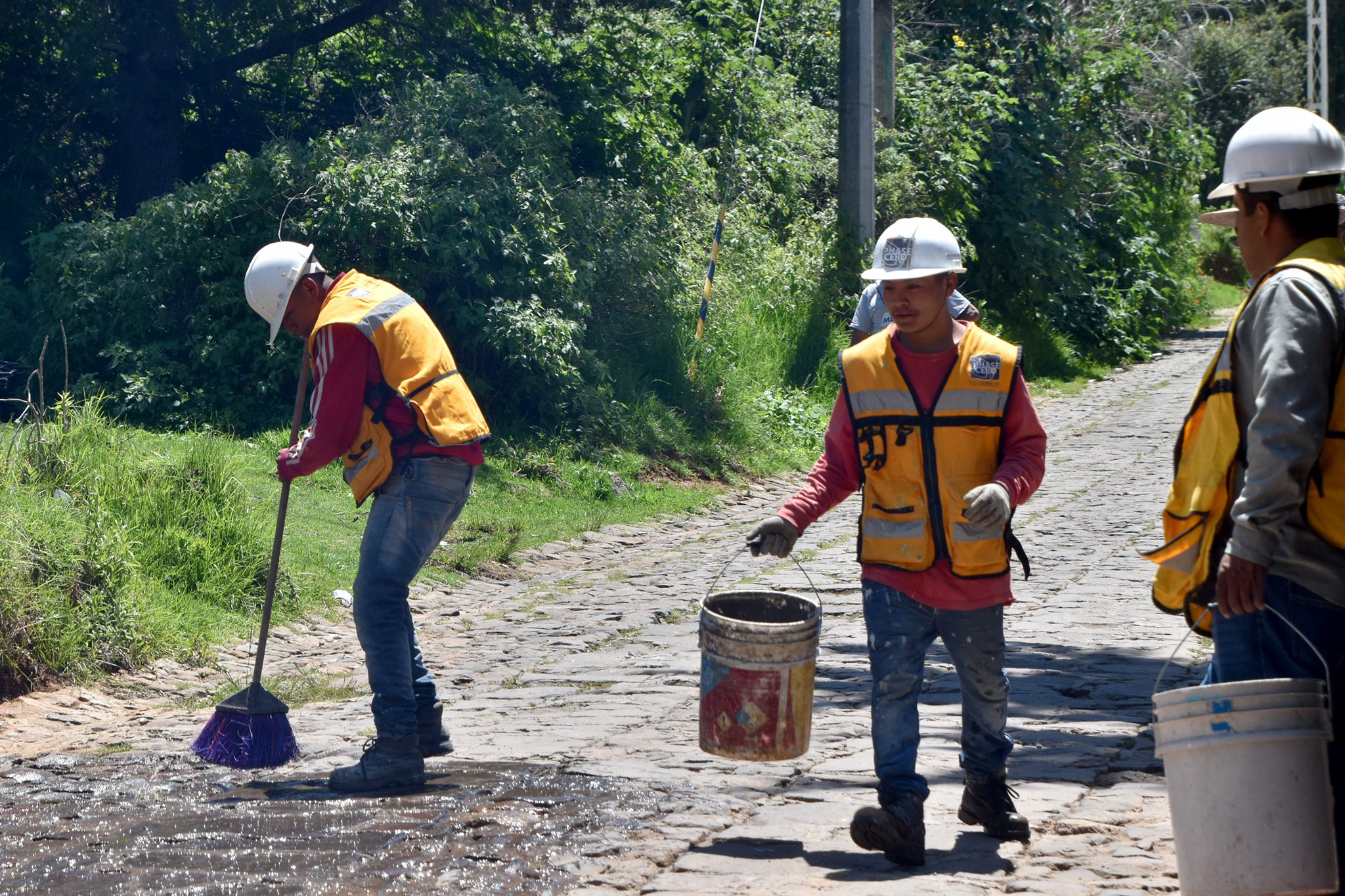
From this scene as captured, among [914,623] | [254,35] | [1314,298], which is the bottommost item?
[914,623]

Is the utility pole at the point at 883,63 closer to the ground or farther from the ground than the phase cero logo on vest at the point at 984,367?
farther from the ground

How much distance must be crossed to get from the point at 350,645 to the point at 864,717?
10.2 ft

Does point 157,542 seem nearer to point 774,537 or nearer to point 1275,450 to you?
point 774,537

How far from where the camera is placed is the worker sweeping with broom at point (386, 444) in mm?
5422

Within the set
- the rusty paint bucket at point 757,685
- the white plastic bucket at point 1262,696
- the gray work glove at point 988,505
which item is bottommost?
the rusty paint bucket at point 757,685

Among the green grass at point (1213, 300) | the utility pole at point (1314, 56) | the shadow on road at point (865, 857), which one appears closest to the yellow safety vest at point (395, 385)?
the shadow on road at point (865, 857)

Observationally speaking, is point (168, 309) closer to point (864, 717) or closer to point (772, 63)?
point (864, 717)

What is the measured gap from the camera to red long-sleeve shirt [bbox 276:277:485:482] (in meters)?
5.41

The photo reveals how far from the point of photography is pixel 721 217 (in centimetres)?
1636

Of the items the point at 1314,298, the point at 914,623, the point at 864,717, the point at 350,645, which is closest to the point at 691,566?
the point at 350,645

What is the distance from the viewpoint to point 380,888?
4.32 metres

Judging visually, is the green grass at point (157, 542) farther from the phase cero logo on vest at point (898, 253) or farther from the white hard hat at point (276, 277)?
the phase cero logo on vest at point (898, 253)

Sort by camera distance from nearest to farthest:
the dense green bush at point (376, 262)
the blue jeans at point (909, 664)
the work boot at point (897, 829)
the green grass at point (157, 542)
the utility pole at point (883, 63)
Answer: the work boot at point (897, 829)
the blue jeans at point (909, 664)
the green grass at point (157, 542)
the dense green bush at point (376, 262)
the utility pole at point (883, 63)

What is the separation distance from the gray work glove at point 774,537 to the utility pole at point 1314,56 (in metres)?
34.0
